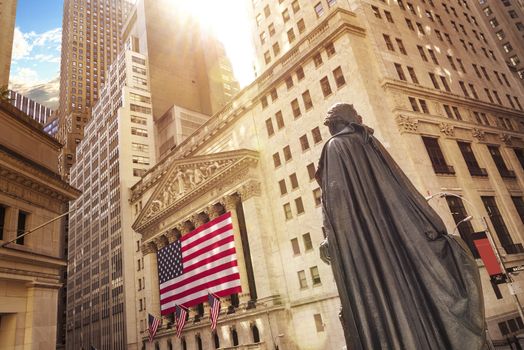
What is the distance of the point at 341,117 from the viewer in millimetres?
5945

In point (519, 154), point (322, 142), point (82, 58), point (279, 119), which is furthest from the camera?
point (82, 58)

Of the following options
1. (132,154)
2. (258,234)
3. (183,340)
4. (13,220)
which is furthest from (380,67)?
(132,154)

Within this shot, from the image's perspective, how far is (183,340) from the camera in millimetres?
44531

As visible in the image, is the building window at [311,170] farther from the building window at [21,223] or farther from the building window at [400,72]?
the building window at [21,223]

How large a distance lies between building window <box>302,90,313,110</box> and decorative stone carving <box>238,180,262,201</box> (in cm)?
1004

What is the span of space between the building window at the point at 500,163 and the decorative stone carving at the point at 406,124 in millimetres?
12727

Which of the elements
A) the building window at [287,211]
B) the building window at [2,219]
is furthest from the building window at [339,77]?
the building window at [2,219]

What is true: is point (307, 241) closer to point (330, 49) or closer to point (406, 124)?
point (406, 124)

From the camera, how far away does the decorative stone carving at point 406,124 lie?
3175cm

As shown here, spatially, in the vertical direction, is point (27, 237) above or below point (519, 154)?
below

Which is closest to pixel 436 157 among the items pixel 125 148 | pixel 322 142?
pixel 322 142

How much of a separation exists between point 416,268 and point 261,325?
33.4 m

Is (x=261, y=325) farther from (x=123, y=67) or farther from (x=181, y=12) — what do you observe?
(x=181, y=12)

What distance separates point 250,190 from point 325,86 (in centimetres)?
1352
